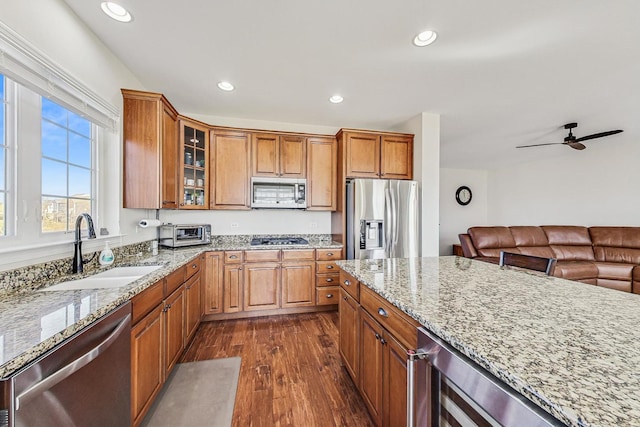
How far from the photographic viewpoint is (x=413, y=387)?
0.94 meters

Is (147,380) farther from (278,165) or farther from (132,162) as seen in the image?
(278,165)

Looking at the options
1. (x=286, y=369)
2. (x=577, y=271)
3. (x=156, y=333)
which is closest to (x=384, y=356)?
(x=286, y=369)

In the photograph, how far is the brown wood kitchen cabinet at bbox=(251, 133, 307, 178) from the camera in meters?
3.26

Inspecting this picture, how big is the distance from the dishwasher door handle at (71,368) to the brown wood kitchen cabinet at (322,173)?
2.49 metres

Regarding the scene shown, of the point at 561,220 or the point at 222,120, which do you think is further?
the point at 561,220

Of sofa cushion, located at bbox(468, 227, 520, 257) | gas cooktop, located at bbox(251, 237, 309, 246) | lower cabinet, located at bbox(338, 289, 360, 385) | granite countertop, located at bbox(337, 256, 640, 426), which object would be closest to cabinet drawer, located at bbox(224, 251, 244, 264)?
gas cooktop, located at bbox(251, 237, 309, 246)

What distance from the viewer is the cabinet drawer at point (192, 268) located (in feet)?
7.38

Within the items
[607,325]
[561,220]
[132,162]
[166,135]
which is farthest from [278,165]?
[561,220]

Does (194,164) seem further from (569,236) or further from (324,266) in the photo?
(569,236)

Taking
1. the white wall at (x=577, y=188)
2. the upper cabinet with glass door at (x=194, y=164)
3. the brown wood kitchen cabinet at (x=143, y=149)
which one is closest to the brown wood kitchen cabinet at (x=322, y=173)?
the upper cabinet with glass door at (x=194, y=164)

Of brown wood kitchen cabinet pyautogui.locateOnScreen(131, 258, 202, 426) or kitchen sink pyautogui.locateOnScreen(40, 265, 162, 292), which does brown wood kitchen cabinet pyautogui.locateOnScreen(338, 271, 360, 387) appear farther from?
kitchen sink pyautogui.locateOnScreen(40, 265, 162, 292)

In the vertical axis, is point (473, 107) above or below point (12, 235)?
above

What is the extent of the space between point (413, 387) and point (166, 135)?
9.40ft

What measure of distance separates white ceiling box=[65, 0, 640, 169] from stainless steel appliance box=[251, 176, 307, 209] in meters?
0.92
